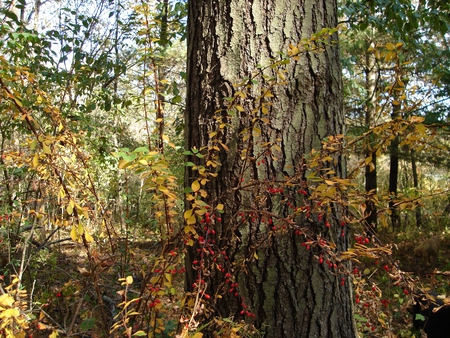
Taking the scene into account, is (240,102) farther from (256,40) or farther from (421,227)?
(421,227)

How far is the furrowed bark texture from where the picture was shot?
144 cm

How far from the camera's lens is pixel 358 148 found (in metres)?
1.50

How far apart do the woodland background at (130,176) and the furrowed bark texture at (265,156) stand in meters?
0.12

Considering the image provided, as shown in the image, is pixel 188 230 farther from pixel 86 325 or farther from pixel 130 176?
pixel 130 176

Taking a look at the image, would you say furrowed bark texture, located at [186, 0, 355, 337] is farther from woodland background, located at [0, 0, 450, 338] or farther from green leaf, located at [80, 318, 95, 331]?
green leaf, located at [80, 318, 95, 331]

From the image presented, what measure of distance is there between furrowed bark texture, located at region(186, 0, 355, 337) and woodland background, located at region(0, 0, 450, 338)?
0.39 feet

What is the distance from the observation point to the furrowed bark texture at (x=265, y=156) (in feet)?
4.72

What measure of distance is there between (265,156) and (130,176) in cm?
235

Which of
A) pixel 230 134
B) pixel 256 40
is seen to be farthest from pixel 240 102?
pixel 256 40

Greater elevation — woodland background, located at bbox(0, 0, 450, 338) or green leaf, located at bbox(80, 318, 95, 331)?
woodland background, located at bbox(0, 0, 450, 338)

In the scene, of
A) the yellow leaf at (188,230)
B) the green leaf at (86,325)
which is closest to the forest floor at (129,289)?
the green leaf at (86,325)

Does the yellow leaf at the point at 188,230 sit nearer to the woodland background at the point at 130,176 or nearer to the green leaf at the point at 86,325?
the woodland background at the point at 130,176

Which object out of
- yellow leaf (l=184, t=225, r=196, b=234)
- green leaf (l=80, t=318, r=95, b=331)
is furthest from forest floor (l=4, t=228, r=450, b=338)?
yellow leaf (l=184, t=225, r=196, b=234)

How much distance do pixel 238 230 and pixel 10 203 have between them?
259 cm
